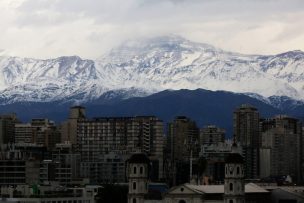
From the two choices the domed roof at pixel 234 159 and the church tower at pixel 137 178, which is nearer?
the domed roof at pixel 234 159

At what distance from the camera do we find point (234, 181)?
120062 millimetres

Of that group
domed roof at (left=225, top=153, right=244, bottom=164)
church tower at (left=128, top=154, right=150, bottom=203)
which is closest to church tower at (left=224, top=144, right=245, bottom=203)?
domed roof at (left=225, top=153, right=244, bottom=164)

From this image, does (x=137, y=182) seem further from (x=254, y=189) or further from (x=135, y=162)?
(x=254, y=189)

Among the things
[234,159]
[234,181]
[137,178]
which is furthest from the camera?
[137,178]

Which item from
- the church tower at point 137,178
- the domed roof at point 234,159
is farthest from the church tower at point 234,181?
the church tower at point 137,178

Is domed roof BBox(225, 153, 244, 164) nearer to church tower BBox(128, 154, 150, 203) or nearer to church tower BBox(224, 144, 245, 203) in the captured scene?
church tower BBox(224, 144, 245, 203)

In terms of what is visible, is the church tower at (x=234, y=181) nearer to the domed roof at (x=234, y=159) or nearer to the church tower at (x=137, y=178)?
the domed roof at (x=234, y=159)

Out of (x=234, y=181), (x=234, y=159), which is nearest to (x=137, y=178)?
(x=234, y=181)

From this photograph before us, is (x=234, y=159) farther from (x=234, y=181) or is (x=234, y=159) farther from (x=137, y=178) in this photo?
(x=137, y=178)

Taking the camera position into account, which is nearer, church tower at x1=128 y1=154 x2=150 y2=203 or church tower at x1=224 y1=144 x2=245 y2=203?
church tower at x1=224 y1=144 x2=245 y2=203

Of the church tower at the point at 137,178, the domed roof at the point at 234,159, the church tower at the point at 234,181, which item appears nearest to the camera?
the church tower at the point at 234,181

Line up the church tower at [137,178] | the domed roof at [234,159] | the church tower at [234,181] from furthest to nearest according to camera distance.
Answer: the church tower at [137,178] < the domed roof at [234,159] < the church tower at [234,181]

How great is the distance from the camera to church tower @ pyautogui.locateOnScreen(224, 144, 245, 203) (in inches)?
4715

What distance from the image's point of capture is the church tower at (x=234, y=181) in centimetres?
11975
